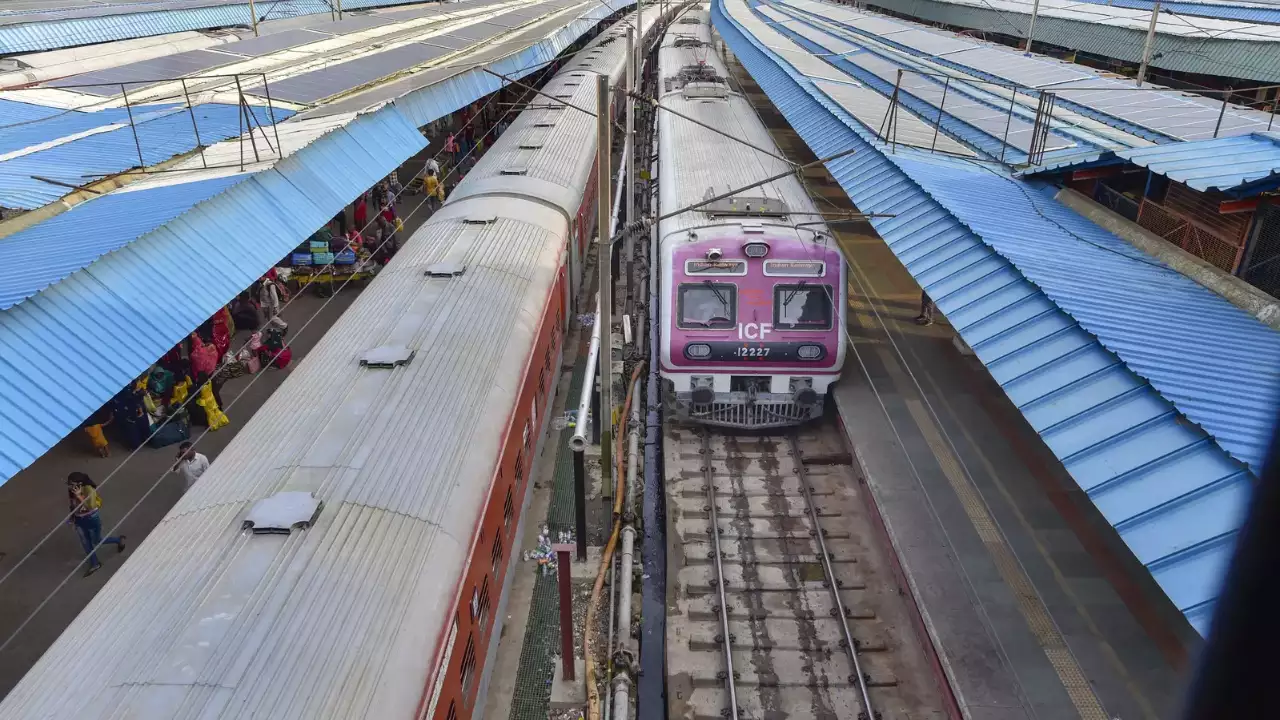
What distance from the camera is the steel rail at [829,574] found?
9.84 m

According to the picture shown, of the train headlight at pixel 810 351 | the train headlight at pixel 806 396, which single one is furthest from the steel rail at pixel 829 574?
the train headlight at pixel 810 351

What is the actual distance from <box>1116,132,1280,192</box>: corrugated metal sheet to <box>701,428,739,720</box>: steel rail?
24.5ft

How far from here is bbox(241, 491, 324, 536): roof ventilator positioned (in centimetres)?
720

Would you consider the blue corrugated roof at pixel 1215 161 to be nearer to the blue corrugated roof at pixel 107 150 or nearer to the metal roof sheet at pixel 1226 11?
the blue corrugated roof at pixel 107 150

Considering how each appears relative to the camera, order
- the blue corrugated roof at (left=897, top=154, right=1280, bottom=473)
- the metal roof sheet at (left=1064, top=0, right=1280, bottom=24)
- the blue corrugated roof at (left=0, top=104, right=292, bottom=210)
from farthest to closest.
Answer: the metal roof sheet at (left=1064, top=0, right=1280, bottom=24), the blue corrugated roof at (left=0, top=104, right=292, bottom=210), the blue corrugated roof at (left=897, top=154, right=1280, bottom=473)

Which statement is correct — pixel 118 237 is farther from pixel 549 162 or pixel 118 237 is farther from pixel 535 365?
pixel 549 162

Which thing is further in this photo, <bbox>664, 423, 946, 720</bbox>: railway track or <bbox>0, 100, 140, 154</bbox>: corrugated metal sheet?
<bbox>0, 100, 140, 154</bbox>: corrugated metal sheet

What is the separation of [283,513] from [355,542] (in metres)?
0.66

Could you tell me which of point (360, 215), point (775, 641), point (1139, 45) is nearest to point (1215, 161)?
point (775, 641)

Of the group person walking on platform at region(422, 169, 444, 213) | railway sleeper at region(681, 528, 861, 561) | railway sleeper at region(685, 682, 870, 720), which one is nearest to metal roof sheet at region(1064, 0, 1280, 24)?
person walking on platform at region(422, 169, 444, 213)

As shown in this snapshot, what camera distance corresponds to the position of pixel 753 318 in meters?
14.3

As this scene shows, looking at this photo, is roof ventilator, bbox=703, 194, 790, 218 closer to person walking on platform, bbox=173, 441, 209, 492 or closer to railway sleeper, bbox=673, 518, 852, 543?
railway sleeper, bbox=673, 518, 852, 543

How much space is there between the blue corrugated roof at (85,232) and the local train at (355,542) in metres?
2.84

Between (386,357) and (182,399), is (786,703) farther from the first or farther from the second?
(182,399)
